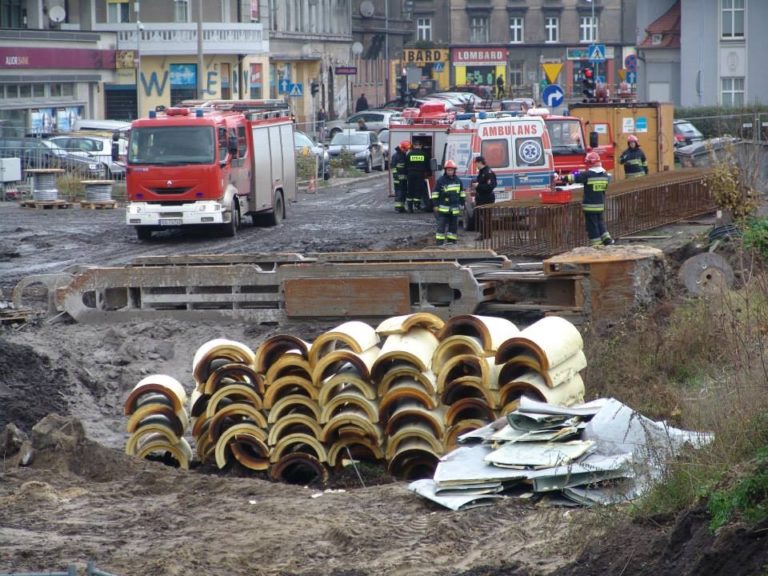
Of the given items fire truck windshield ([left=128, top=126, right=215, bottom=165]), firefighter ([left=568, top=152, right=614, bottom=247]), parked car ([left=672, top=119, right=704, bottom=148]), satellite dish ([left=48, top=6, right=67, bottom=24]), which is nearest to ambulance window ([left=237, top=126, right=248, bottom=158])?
fire truck windshield ([left=128, top=126, right=215, bottom=165])

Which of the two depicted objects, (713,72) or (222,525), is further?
(713,72)

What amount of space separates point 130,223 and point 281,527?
1692cm

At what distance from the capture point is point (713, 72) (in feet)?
175

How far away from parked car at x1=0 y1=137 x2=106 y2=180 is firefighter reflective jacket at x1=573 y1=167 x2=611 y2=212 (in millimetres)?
19602

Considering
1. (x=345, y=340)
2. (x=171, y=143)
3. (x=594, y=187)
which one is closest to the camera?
(x=345, y=340)

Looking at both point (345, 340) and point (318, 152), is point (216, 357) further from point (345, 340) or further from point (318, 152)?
point (318, 152)

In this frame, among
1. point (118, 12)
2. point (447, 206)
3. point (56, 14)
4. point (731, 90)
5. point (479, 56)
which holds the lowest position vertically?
point (447, 206)

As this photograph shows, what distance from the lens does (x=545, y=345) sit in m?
10.6

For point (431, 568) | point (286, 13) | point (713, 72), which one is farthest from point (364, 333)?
point (286, 13)

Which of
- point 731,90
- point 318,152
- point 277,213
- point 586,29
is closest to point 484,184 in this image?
point 277,213

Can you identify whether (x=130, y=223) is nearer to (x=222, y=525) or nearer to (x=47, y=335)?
(x=47, y=335)

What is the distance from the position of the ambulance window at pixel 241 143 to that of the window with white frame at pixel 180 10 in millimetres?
32199

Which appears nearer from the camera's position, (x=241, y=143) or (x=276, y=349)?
(x=276, y=349)

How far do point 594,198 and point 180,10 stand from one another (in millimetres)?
40381
